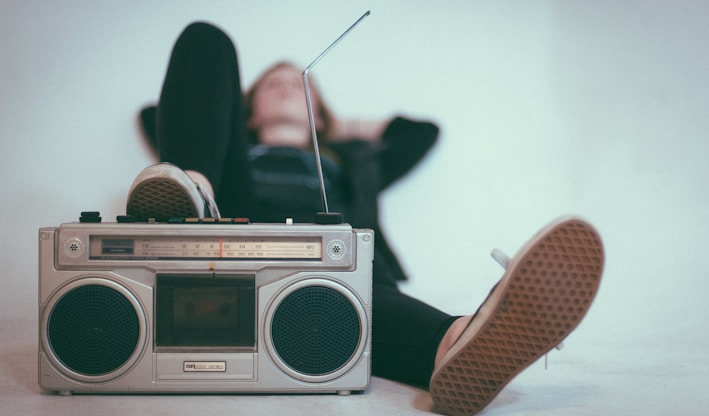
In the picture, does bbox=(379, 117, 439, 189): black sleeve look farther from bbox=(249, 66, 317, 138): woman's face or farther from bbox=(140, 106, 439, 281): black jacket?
bbox=(249, 66, 317, 138): woman's face

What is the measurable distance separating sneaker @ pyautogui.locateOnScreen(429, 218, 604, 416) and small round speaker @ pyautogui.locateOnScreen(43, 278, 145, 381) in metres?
0.46

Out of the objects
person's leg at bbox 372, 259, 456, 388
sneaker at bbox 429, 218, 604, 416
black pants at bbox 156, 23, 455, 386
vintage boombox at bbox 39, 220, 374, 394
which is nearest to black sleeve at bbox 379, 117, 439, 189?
black pants at bbox 156, 23, 455, 386

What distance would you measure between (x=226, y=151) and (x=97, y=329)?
1.49ft

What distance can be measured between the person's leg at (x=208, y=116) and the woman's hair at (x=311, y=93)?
16.3 inches

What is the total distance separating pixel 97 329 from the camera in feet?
3.42

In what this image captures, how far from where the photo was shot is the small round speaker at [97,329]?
40.9 inches

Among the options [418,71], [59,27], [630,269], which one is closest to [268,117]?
[418,71]

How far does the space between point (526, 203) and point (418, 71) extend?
0.44m

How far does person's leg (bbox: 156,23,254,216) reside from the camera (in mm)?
1248

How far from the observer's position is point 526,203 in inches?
71.1

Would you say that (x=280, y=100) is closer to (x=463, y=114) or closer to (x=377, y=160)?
(x=377, y=160)

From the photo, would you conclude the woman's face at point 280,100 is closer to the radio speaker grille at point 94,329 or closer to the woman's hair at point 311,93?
the woman's hair at point 311,93

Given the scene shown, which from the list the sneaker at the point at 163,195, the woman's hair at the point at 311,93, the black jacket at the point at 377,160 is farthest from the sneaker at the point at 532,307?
the woman's hair at the point at 311,93

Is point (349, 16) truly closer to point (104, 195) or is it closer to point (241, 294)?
point (104, 195)
